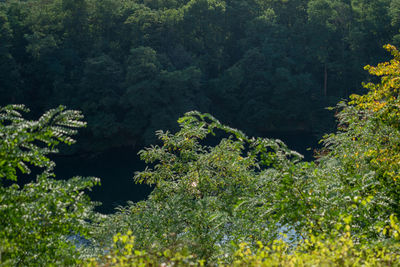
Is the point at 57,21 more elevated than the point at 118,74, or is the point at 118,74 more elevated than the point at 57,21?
the point at 57,21

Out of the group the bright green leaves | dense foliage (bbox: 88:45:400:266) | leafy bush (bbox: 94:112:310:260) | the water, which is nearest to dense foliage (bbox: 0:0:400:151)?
the water

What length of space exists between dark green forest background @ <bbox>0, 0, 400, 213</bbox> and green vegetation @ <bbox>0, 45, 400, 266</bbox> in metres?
25.7

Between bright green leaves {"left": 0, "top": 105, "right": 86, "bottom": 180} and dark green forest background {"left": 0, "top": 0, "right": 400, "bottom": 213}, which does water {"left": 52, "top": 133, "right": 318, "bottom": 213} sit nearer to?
dark green forest background {"left": 0, "top": 0, "right": 400, "bottom": 213}

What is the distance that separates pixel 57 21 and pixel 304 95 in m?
20.9

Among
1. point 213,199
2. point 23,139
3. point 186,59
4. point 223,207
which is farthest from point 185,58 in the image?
point 23,139

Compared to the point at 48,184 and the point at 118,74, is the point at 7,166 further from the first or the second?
the point at 118,74

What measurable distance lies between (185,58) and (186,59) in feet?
0.36

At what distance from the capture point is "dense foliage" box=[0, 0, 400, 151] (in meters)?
34.8

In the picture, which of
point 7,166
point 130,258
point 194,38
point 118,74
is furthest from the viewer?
point 194,38

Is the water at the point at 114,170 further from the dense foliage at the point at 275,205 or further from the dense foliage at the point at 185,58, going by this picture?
the dense foliage at the point at 275,205

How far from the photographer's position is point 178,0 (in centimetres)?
4375

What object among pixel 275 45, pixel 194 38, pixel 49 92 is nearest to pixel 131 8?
pixel 194 38

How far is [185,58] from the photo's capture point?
1508 inches

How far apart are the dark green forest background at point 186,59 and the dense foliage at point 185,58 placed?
9cm
